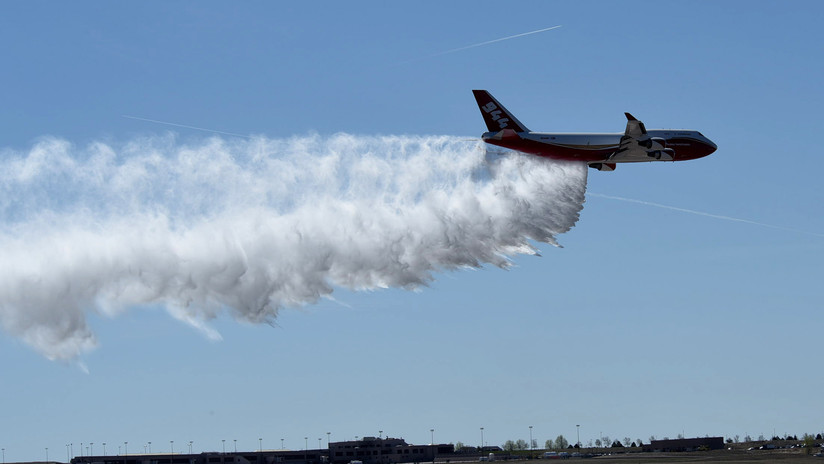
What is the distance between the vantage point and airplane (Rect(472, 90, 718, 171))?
7744cm

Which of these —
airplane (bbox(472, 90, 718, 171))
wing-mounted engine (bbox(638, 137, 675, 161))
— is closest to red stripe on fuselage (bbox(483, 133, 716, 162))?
airplane (bbox(472, 90, 718, 171))

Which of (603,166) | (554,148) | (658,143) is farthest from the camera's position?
(658,143)

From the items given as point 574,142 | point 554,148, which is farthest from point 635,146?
point 554,148

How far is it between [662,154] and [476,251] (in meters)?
17.9

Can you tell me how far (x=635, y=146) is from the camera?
79188 mm

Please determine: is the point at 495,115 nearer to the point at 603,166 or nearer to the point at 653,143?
the point at 603,166

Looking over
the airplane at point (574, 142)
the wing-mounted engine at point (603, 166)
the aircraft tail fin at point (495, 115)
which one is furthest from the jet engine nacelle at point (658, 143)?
the aircraft tail fin at point (495, 115)

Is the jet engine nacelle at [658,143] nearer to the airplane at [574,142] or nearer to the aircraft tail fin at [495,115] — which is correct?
the airplane at [574,142]

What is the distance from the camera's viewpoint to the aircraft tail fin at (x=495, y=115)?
78625 millimetres

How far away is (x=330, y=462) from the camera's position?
424 ft

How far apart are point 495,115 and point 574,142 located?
6308mm

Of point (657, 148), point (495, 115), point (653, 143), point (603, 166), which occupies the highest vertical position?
point (495, 115)

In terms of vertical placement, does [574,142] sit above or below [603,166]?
above


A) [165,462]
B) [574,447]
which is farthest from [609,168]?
[574,447]
